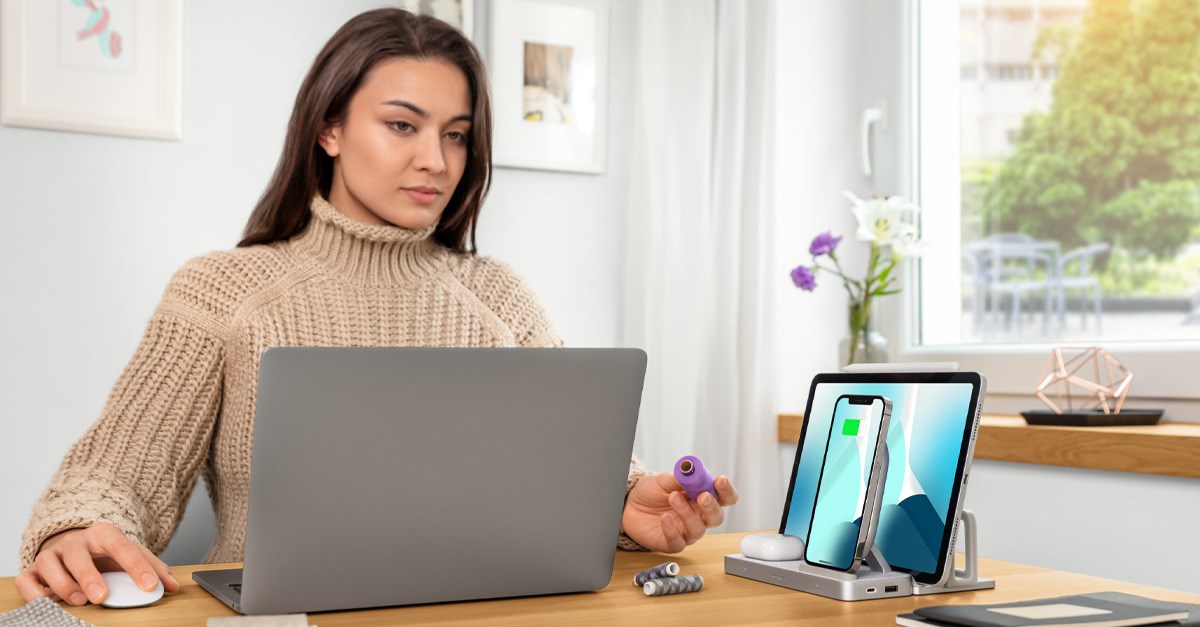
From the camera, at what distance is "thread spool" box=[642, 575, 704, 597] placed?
944 millimetres

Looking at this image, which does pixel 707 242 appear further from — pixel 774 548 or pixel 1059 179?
pixel 774 548

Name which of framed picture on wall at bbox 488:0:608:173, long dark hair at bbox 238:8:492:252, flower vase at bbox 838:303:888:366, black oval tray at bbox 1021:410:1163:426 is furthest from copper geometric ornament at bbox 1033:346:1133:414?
framed picture on wall at bbox 488:0:608:173

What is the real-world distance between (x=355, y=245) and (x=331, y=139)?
147 mm

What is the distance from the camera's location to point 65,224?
2.03m

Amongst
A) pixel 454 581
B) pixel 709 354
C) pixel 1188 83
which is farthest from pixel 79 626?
pixel 1188 83

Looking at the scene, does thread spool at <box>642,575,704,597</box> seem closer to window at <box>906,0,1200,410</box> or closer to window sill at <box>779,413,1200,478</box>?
window sill at <box>779,413,1200,478</box>

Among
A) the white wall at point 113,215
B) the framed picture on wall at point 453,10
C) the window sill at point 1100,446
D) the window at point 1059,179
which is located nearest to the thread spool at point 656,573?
the window sill at point 1100,446

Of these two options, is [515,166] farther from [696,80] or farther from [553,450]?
[553,450]

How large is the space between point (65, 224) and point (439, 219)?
865mm

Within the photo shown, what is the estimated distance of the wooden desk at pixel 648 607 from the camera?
84 cm

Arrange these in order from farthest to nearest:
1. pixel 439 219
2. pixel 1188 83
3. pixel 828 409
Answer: pixel 1188 83
pixel 439 219
pixel 828 409

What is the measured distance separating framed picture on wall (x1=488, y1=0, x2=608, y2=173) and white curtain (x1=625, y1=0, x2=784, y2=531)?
0.32 feet

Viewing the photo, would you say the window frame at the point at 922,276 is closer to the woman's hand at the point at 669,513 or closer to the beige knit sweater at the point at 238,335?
the beige knit sweater at the point at 238,335

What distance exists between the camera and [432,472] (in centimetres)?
83
